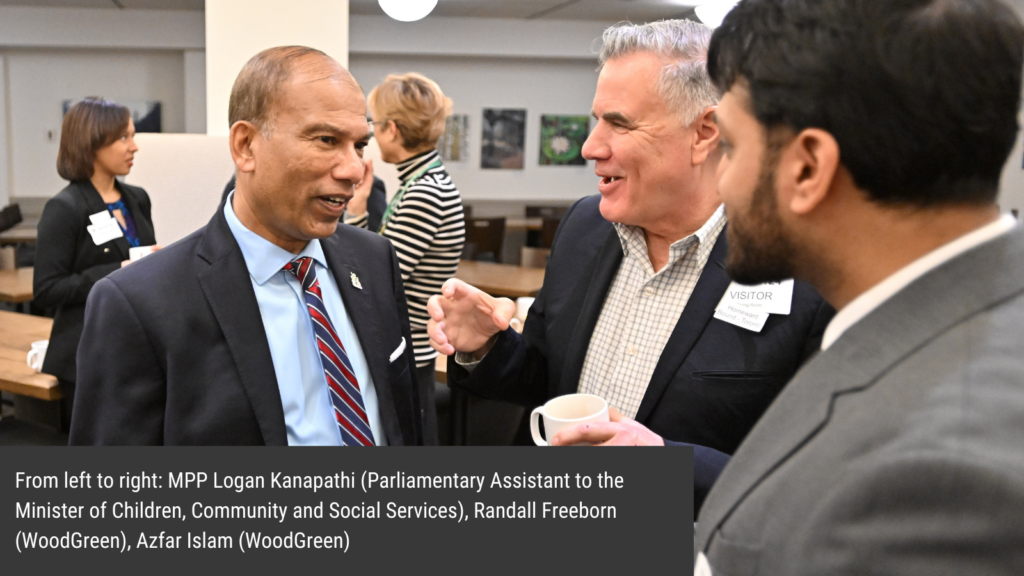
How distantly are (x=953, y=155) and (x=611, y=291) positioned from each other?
1002mm

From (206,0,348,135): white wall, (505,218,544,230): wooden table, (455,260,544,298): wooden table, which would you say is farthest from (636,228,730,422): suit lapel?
(505,218,544,230): wooden table

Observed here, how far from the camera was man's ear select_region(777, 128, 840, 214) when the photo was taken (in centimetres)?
73

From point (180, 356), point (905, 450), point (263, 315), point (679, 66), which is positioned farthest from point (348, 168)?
point (905, 450)

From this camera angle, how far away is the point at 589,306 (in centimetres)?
164

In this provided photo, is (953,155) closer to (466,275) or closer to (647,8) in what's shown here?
(466,275)

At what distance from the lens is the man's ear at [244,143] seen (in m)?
1.49

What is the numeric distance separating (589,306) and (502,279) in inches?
147

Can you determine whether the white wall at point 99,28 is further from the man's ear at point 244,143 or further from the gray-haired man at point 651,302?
the gray-haired man at point 651,302

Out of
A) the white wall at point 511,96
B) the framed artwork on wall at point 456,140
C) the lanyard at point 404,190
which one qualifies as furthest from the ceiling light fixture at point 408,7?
the framed artwork on wall at point 456,140

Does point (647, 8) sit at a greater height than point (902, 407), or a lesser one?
greater

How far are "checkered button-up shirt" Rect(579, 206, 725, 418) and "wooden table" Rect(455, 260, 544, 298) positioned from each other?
3.02m

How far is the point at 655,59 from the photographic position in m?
1.53

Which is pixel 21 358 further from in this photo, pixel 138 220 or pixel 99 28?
pixel 99 28

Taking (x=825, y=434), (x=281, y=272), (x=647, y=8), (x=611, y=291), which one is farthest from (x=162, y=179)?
(x=647, y=8)
